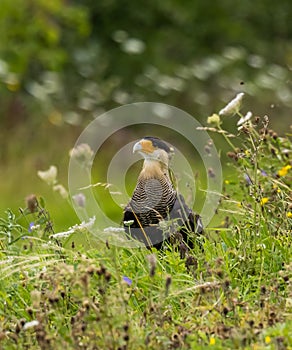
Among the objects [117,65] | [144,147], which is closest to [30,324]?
[144,147]

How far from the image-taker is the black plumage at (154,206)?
4.59 meters

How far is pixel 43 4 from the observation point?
1074cm

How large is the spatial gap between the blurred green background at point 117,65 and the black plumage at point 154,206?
4.32m

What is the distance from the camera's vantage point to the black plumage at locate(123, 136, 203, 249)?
459 cm

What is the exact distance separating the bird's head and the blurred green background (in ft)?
14.0

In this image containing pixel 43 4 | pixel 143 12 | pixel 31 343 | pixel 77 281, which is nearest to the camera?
pixel 77 281

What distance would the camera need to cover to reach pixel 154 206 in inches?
181

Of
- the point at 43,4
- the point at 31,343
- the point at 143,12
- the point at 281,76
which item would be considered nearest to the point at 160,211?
the point at 31,343

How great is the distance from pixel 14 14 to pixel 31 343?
299 inches

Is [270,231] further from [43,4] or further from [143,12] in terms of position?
[143,12]

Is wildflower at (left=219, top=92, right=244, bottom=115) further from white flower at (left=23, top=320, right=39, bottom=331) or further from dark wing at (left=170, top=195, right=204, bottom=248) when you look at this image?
white flower at (left=23, top=320, right=39, bottom=331)

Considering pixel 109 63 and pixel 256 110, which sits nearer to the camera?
pixel 256 110

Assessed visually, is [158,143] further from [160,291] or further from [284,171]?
[160,291]

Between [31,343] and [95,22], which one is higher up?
[31,343]
